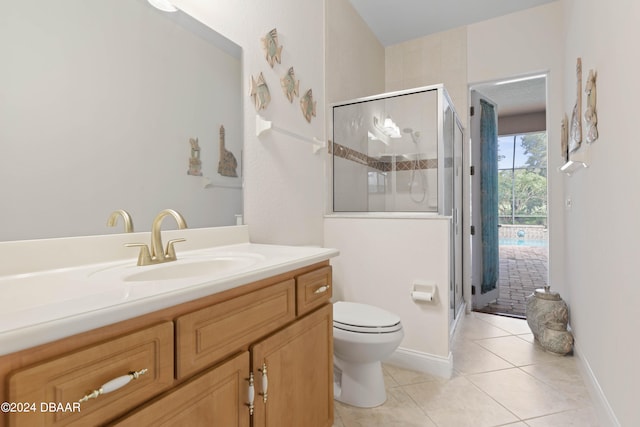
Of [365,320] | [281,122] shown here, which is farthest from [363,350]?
[281,122]

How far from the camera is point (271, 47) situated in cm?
194

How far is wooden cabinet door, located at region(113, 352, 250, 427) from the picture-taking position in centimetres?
69

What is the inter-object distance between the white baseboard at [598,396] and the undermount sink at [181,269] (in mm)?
1701

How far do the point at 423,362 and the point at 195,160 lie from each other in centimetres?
187

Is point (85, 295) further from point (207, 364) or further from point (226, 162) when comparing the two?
point (226, 162)

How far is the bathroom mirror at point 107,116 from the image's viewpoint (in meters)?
0.95

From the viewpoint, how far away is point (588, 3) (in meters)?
1.88

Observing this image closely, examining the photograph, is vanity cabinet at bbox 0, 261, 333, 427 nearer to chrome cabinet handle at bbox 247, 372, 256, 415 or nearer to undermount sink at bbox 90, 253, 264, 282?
chrome cabinet handle at bbox 247, 372, 256, 415

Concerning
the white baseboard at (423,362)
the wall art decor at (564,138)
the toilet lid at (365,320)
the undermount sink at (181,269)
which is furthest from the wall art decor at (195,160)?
the wall art decor at (564,138)

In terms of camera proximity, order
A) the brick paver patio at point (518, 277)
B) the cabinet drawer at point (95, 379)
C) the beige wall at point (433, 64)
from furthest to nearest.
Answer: the brick paver patio at point (518, 277) < the beige wall at point (433, 64) < the cabinet drawer at point (95, 379)

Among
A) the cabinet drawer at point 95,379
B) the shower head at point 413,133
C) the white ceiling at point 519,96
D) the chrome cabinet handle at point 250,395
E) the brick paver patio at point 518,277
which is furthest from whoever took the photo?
the white ceiling at point 519,96

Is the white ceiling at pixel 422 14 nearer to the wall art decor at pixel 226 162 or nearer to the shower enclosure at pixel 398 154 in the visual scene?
the shower enclosure at pixel 398 154

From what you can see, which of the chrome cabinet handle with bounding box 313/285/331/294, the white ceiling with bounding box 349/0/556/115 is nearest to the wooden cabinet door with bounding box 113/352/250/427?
the chrome cabinet handle with bounding box 313/285/331/294

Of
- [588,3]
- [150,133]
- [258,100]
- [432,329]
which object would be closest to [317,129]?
[258,100]
